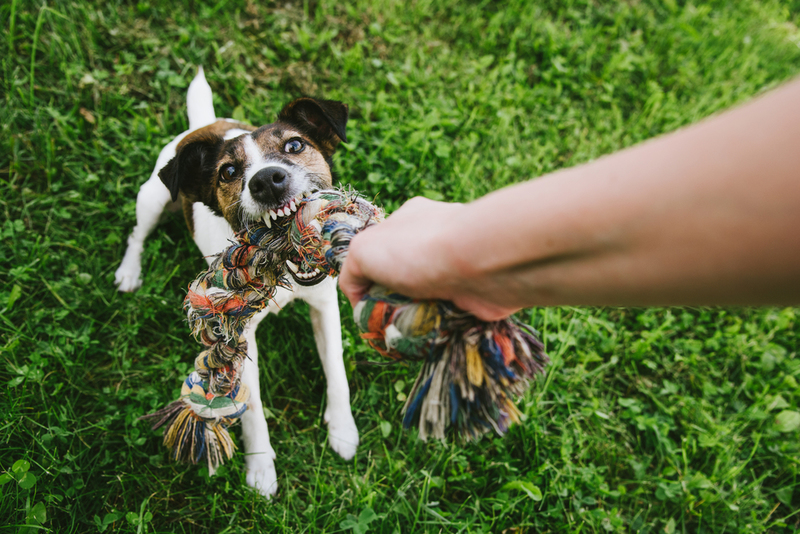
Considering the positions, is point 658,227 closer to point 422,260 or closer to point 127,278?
point 422,260

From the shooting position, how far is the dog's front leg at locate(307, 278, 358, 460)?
265 cm

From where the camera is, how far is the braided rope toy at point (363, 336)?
1195 mm

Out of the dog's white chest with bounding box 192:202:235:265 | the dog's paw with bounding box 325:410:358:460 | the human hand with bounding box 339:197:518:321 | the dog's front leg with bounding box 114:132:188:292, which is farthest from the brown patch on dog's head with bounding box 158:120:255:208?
the human hand with bounding box 339:197:518:321

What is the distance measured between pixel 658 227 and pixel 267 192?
1634 millimetres

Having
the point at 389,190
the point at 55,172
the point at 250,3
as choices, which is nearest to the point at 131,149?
the point at 55,172

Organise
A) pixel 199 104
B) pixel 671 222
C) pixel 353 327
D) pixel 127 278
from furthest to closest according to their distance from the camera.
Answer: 1. pixel 199 104
2. pixel 127 278
3. pixel 353 327
4. pixel 671 222

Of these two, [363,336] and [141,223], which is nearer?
[363,336]

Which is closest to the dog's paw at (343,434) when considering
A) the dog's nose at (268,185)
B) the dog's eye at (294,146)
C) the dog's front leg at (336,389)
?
the dog's front leg at (336,389)

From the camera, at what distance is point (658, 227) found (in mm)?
760

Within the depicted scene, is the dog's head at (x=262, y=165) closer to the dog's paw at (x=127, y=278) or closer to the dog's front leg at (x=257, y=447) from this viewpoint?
the dog's front leg at (x=257, y=447)

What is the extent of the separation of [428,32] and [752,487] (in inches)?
171

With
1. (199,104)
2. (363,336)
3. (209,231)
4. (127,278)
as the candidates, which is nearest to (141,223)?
(127,278)

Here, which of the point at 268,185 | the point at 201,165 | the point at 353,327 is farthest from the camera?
the point at 353,327

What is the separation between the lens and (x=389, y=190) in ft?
11.5
